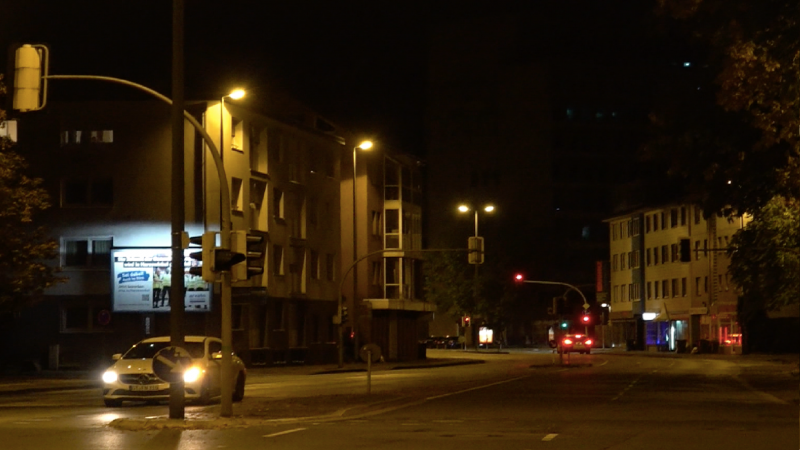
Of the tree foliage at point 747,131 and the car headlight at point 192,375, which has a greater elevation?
the tree foliage at point 747,131

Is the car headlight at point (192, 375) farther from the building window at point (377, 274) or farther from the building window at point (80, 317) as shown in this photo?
the building window at point (377, 274)

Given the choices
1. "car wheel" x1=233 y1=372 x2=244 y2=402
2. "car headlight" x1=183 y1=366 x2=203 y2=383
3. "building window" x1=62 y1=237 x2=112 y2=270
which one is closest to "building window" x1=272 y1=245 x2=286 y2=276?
"building window" x1=62 y1=237 x2=112 y2=270

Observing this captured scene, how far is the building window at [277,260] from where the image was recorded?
59125 millimetres

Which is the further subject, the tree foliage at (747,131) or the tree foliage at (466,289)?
the tree foliage at (466,289)

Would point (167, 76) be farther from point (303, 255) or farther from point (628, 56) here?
point (628, 56)

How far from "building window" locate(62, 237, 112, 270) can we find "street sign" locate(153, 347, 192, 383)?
36.1 metres

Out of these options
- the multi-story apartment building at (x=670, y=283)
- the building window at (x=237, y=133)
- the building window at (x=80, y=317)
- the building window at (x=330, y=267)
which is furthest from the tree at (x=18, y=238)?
the multi-story apartment building at (x=670, y=283)

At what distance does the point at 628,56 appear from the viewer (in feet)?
439

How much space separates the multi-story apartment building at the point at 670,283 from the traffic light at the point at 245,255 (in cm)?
6209

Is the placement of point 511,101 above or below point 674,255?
above

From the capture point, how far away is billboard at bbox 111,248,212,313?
52562 millimetres

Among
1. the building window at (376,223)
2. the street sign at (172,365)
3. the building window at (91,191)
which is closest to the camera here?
the street sign at (172,365)

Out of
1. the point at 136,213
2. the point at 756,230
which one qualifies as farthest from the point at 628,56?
the point at 756,230

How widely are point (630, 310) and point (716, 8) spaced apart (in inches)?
3386
